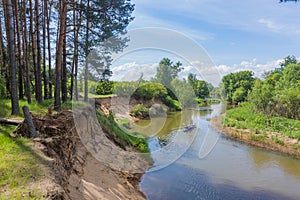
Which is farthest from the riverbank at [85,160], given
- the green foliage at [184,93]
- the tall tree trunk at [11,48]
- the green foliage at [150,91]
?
the green foliage at [184,93]

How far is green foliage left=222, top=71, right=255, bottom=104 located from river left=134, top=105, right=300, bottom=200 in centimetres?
2673

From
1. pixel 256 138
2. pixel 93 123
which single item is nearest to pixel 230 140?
pixel 256 138

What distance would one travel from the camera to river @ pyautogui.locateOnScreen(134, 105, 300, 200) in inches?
353

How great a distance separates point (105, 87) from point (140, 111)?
1.98m

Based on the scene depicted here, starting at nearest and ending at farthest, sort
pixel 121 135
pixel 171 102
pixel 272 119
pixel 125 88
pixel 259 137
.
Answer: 1. pixel 125 88
2. pixel 171 102
3. pixel 121 135
4. pixel 259 137
5. pixel 272 119

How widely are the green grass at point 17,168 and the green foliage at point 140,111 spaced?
6.06 m

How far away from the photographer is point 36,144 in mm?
4641

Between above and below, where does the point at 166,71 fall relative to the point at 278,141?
above

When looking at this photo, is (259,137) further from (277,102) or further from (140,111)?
(140,111)

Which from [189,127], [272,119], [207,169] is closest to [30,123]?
[189,127]

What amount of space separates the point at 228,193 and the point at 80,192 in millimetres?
6011

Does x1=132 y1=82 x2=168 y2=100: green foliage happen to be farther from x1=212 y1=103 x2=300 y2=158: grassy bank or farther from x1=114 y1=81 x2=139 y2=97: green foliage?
x1=212 y1=103 x2=300 y2=158: grassy bank

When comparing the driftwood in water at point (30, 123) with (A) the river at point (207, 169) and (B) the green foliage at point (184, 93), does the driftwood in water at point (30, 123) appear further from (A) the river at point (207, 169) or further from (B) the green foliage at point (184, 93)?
(A) the river at point (207, 169)

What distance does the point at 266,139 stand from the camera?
676 inches
